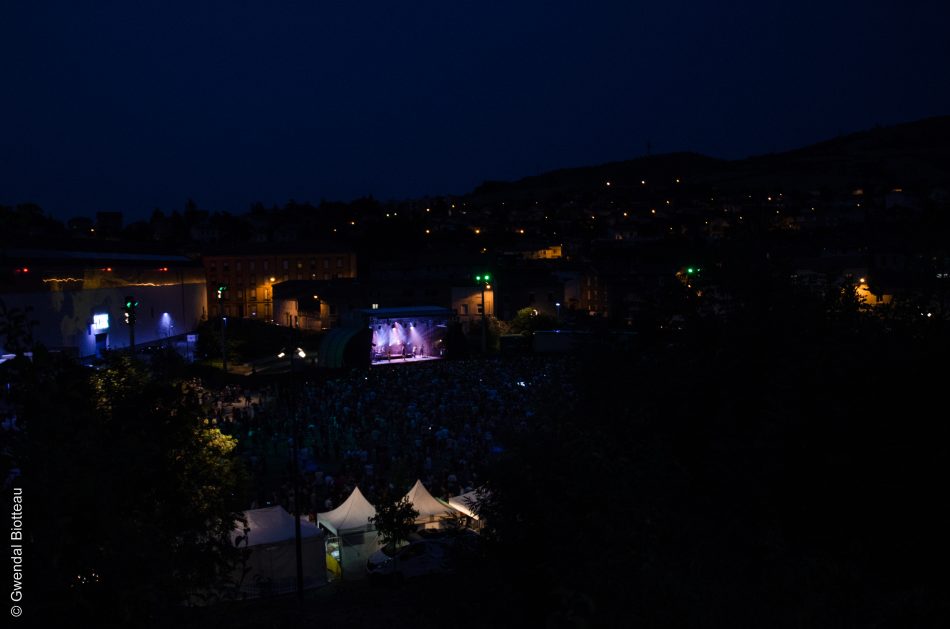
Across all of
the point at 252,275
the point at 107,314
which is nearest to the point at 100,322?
the point at 107,314

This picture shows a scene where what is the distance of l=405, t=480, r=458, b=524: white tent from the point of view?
469 inches

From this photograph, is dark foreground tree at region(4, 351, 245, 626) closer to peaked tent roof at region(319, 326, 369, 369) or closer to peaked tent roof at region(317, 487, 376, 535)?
peaked tent roof at region(317, 487, 376, 535)

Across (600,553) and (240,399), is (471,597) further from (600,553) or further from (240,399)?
(240,399)

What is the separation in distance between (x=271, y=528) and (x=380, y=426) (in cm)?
832

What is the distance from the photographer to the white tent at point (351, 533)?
11.5 meters

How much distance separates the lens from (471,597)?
5.82 m

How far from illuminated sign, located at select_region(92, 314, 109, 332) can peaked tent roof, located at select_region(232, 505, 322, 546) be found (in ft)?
92.6

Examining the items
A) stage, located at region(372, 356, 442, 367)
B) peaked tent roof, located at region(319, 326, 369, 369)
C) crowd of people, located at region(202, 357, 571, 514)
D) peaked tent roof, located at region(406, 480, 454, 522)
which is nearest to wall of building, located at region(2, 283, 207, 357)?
peaked tent roof, located at region(319, 326, 369, 369)

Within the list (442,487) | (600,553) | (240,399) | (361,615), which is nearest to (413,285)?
(240,399)

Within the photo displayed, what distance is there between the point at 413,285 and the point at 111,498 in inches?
1648

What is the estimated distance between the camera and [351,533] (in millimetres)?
11633

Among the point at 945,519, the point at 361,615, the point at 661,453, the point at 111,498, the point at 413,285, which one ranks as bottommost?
the point at 361,615

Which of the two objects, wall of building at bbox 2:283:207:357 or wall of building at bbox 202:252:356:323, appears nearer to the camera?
wall of building at bbox 2:283:207:357

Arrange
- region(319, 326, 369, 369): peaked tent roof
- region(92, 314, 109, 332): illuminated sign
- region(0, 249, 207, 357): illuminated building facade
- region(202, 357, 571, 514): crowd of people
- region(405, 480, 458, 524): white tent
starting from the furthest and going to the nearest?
region(92, 314, 109, 332): illuminated sign, region(319, 326, 369, 369): peaked tent roof, region(0, 249, 207, 357): illuminated building facade, region(202, 357, 571, 514): crowd of people, region(405, 480, 458, 524): white tent
